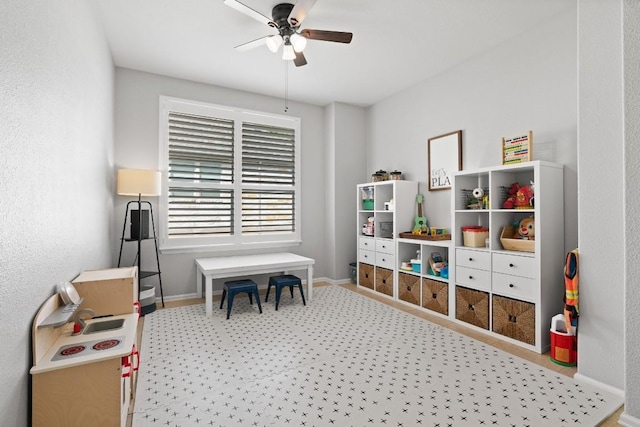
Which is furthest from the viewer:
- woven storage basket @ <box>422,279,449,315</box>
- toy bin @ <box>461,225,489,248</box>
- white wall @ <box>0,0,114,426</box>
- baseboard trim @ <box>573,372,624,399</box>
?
woven storage basket @ <box>422,279,449,315</box>

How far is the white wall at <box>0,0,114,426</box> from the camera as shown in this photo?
3.82 ft

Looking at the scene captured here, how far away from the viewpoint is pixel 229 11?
276 cm

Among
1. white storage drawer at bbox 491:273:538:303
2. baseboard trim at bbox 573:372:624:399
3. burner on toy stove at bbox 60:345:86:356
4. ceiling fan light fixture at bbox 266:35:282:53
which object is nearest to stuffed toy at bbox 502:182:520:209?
white storage drawer at bbox 491:273:538:303

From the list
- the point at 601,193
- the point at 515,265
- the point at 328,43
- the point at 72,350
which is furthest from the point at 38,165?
the point at 515,265

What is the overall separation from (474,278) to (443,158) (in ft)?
5.04

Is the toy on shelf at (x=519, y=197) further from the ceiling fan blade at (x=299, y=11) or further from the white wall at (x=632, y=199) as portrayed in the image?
the ceiling fan blade at (x=299, y=11)

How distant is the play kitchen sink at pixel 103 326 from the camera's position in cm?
182

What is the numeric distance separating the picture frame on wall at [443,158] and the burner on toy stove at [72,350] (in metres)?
3.55

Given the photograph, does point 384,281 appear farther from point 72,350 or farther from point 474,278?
point 72,350

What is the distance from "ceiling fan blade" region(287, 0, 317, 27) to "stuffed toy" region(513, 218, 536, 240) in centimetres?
254

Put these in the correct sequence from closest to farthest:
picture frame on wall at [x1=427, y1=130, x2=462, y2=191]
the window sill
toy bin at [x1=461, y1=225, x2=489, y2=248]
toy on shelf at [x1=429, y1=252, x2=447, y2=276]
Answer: toy bin at [x1=461, y1=225, x2=489, y2=248], toy on shelf at [x1=429, y1=252, x2=447, y2=276], picture frame on wall at [x1=427, y1=130, x2=462, y2=191], the window sill

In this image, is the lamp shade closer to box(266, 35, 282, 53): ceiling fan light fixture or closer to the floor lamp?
the floor lamp

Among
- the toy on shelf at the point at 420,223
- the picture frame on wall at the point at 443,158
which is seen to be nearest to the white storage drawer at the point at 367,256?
the toy on shelf at the point at 420,223

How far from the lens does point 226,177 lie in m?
4.49
